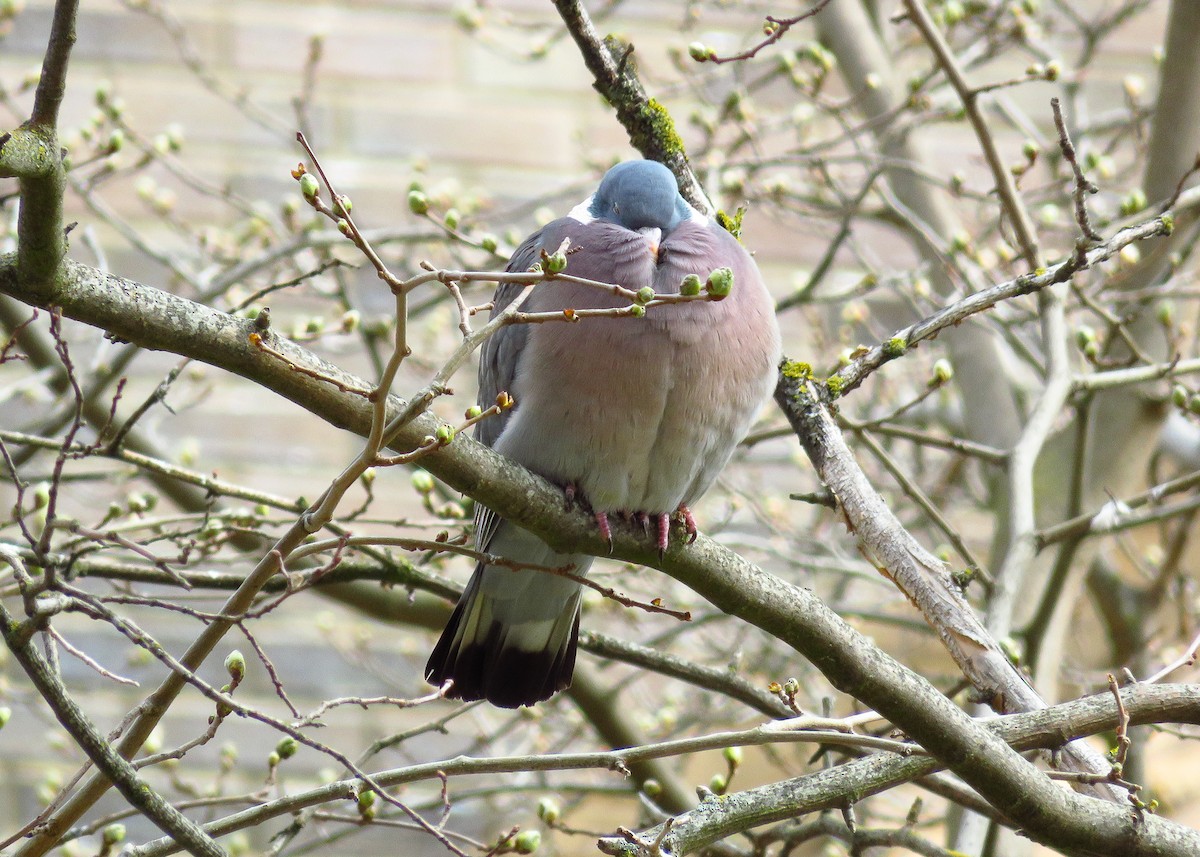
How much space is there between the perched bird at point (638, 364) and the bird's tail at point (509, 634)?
0.31 ft

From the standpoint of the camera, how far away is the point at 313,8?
4934mm

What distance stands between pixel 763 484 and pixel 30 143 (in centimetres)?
372

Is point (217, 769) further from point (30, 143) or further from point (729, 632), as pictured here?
point (30, 143)

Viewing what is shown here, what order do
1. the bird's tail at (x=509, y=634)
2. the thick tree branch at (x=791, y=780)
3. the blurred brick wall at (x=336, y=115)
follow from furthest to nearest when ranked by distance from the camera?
the blurred brick wall at (x=336, y=115), the bird's tail at (x=509, y=634), the thick tree branch at (x=791, y=780)

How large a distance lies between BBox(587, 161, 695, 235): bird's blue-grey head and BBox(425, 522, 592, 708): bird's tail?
23.9 inches

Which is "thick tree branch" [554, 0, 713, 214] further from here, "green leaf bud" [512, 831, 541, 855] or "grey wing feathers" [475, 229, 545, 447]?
"green leaf bud" [512, 831, 541, 855]

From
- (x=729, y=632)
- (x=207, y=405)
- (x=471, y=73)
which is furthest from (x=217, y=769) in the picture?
(x=471, y=73)

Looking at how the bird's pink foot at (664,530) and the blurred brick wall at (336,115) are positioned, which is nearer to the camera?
the bird's pink foot at (664,530)

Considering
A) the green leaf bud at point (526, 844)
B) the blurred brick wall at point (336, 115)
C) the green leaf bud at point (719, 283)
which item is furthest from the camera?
the blurred brick wall at point (336, 115)

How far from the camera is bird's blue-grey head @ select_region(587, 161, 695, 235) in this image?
2125mm

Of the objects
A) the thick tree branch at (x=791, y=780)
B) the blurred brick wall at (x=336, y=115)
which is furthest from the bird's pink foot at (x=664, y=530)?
the blurred brick wall at (x=336, y=115)

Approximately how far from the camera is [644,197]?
212cm

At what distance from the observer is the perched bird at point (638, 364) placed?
2.00m

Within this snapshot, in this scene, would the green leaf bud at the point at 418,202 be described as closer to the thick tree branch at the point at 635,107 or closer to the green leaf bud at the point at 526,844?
the thick tree branch at the point at 635,107
